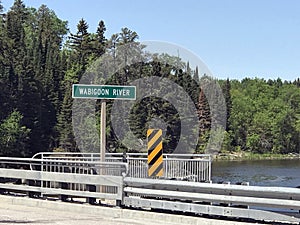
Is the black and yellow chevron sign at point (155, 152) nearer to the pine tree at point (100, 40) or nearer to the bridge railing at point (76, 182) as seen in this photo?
the bridge railing at point (76, 182)

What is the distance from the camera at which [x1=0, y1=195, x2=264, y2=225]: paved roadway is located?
1132 cm

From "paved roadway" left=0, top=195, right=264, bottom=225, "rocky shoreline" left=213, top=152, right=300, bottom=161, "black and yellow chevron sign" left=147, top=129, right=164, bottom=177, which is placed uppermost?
"black and yellow chevron sign" left=147, top=129, right=164, bottom=177

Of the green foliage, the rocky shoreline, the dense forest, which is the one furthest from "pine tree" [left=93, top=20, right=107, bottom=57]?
the rocky shoreline

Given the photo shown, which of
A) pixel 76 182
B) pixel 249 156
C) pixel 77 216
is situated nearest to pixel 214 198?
pixel 77 216

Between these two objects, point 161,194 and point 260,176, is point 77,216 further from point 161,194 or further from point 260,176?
point 260,176

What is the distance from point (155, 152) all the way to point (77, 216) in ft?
7.67

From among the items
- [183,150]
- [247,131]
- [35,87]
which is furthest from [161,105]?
[247,131]

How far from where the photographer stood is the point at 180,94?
88.0ft

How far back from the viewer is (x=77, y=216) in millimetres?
12234

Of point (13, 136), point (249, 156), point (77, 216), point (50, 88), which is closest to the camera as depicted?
point (77, 216)

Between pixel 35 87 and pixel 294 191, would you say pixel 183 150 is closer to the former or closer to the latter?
pixel 294 191

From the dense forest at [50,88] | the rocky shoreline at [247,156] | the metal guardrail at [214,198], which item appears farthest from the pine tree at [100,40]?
the metal guardrail at [214,198]

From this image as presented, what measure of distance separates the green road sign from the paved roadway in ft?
9.17

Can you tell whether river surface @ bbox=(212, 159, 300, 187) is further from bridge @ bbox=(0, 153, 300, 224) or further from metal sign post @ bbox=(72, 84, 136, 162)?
bridge @ bbox=(0, 153, 300, 224)
